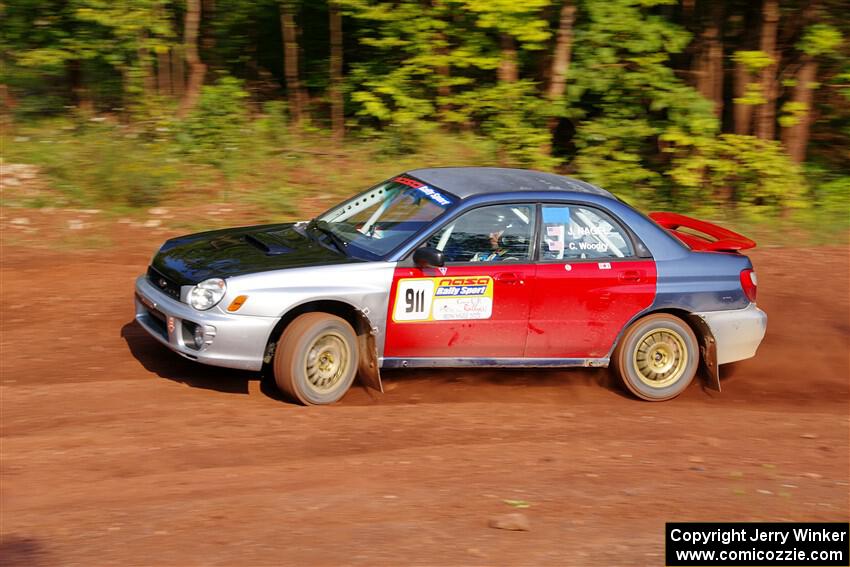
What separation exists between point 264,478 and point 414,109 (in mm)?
8985

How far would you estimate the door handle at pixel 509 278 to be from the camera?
729cm

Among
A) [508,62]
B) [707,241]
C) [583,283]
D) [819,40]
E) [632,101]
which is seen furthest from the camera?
[508,62]

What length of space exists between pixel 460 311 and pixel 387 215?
1.01 metres

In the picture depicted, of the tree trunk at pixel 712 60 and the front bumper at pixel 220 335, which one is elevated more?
the tree trunk at pixel 712 60

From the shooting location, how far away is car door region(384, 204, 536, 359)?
7.12 m

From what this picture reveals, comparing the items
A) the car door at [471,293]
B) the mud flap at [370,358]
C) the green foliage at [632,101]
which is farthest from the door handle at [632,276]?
the green foliage at [632,101]

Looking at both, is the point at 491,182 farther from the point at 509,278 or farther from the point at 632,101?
the point at 632,101

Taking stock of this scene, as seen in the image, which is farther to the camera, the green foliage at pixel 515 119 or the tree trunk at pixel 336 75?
the tree trunk at pixel 336 75

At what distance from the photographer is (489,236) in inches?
291

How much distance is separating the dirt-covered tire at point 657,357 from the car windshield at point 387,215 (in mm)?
1812

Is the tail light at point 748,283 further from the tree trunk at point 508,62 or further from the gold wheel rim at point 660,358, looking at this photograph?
the tree trunk at point 508,62

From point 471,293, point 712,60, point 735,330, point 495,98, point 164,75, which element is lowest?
point 735,330

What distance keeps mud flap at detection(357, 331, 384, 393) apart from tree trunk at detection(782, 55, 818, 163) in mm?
9037

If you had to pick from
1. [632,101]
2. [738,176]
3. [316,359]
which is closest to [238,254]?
[316,359]
